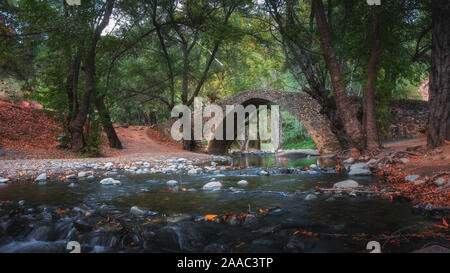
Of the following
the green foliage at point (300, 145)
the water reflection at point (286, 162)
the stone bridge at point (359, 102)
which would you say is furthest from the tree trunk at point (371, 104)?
the green foliage at point (300, 145)

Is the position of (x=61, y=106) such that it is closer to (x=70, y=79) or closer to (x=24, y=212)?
(x=70, y=79)

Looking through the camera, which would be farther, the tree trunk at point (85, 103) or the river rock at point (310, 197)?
the tree trunk at point (85, 103)

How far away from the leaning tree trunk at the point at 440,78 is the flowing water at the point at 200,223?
371 cm

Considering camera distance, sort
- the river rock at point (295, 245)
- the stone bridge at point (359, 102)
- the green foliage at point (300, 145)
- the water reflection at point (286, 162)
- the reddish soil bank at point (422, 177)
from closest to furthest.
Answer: the river rock at point (295, 245) < the reddish soil bank at point (422, 177) < the water reflection at point (286, 162) < the stone bridge at point (359, 102) < the green foliage at point (300, 145)

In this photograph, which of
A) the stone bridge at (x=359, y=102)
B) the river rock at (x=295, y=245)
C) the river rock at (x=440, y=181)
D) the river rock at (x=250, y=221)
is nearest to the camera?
the river rock at (x=295, y=245)

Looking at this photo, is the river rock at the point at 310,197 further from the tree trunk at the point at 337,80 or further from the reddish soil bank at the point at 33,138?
the reddish soil bank at the point at 33,138

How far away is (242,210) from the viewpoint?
3.08 metres

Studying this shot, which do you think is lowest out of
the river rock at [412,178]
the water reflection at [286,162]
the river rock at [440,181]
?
Result: the water reflection at [286,162]

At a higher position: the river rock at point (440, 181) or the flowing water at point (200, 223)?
the river rock at point (440, 181)

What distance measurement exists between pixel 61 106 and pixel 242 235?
1037cm

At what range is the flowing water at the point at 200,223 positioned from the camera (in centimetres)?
209

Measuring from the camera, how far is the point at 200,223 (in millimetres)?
2611

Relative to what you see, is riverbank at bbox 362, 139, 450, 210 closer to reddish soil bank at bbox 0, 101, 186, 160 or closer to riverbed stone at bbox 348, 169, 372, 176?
riverbed stone at bbox 348, 169, 372, 176
